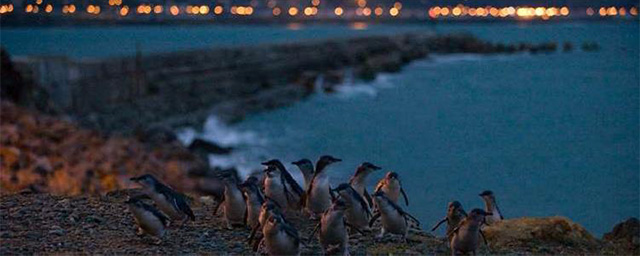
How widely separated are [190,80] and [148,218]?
2554cm

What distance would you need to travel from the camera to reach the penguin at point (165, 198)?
6.09 metres

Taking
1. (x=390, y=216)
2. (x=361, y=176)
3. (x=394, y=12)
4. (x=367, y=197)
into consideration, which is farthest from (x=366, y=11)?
(x=390, y=216)

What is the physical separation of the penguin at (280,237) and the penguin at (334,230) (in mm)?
297

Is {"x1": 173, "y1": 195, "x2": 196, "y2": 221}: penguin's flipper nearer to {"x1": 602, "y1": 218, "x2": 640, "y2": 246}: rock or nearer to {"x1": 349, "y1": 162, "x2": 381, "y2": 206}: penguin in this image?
{"x1": 349, "y1": 162, "x2": 381, "y2": 206}: penguin

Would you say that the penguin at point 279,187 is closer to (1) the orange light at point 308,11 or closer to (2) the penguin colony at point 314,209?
(2) the penguin colony at point 314,209

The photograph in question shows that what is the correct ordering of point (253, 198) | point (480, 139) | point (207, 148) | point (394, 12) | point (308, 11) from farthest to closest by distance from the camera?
1. point (308, 11)
2. point (394, 12)
3. point (480, 139)
4. point (207, 148)
5. point (253, 198)

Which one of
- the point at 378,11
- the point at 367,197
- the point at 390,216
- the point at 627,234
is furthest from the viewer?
the point at 378,11

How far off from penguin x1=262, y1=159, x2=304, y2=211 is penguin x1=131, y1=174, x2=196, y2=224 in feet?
1.73

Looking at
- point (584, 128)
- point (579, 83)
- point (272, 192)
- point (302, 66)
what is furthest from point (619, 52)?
point (272, 192)

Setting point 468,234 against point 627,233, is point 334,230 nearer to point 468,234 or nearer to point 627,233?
point 468,234

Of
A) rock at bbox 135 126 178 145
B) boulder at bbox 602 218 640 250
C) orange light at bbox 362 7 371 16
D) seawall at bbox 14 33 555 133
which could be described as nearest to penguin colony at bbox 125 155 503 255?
boulder at bbox 602 218 640 250

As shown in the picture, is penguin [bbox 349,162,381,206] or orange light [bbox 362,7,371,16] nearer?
penguin [bbox 349,162,381,206]

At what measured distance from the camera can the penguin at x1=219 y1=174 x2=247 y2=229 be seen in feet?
20.8

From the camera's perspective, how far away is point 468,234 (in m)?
5.62
